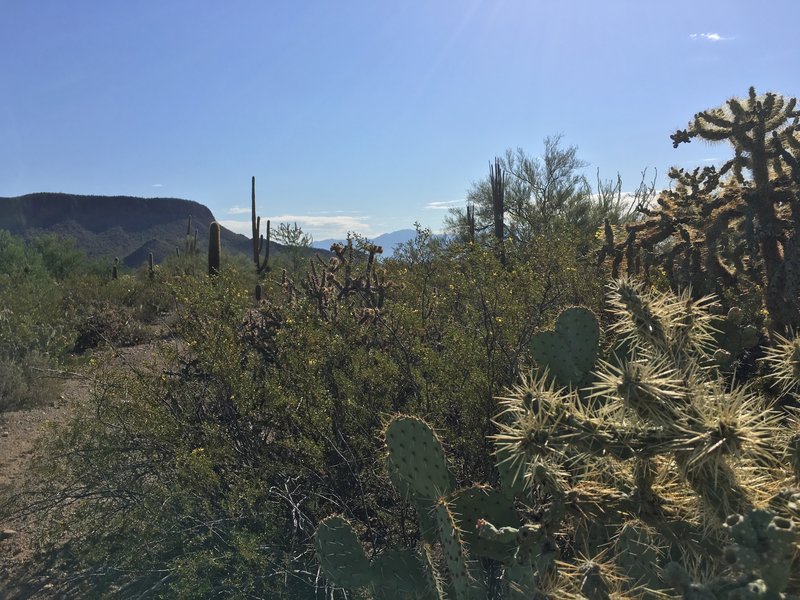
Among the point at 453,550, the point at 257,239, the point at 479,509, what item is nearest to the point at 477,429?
the point at 479,509

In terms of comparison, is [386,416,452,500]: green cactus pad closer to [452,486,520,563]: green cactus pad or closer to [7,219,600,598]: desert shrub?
[452,486,520,563]: green cactus pad

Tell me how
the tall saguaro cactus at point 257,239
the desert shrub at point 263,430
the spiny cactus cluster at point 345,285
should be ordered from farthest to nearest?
the tall saguaro cactus at point 257,239 < the spiny cactus cluster at point 345,285 < the desert shrub at point 263,430

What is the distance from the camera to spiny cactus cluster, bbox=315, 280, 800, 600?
1802 mm

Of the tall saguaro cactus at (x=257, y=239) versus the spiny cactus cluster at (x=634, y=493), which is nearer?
the spiny cactus cluster at (x=634, y=493)

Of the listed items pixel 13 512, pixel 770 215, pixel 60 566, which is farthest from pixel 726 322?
pixel 13 512

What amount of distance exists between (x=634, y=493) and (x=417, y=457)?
44.8 inches

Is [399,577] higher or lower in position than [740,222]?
lower

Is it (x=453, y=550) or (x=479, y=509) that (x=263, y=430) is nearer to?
(x=479, y=509)

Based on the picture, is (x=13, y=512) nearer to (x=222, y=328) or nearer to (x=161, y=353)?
(x=161, y=353)

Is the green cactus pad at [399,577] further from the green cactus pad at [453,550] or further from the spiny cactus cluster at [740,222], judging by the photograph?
the spiny cactus cluster at [740,222]

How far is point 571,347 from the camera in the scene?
3.99 metres

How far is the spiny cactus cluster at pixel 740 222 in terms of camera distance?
210 inches

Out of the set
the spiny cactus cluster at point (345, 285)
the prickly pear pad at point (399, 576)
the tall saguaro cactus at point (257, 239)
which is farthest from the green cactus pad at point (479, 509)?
the tall saguaro cactus at point (257, 239)

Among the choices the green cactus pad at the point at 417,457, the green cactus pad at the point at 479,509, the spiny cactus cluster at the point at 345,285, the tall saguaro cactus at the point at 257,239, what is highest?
the tall saguaro cactus at the point at 257,239
